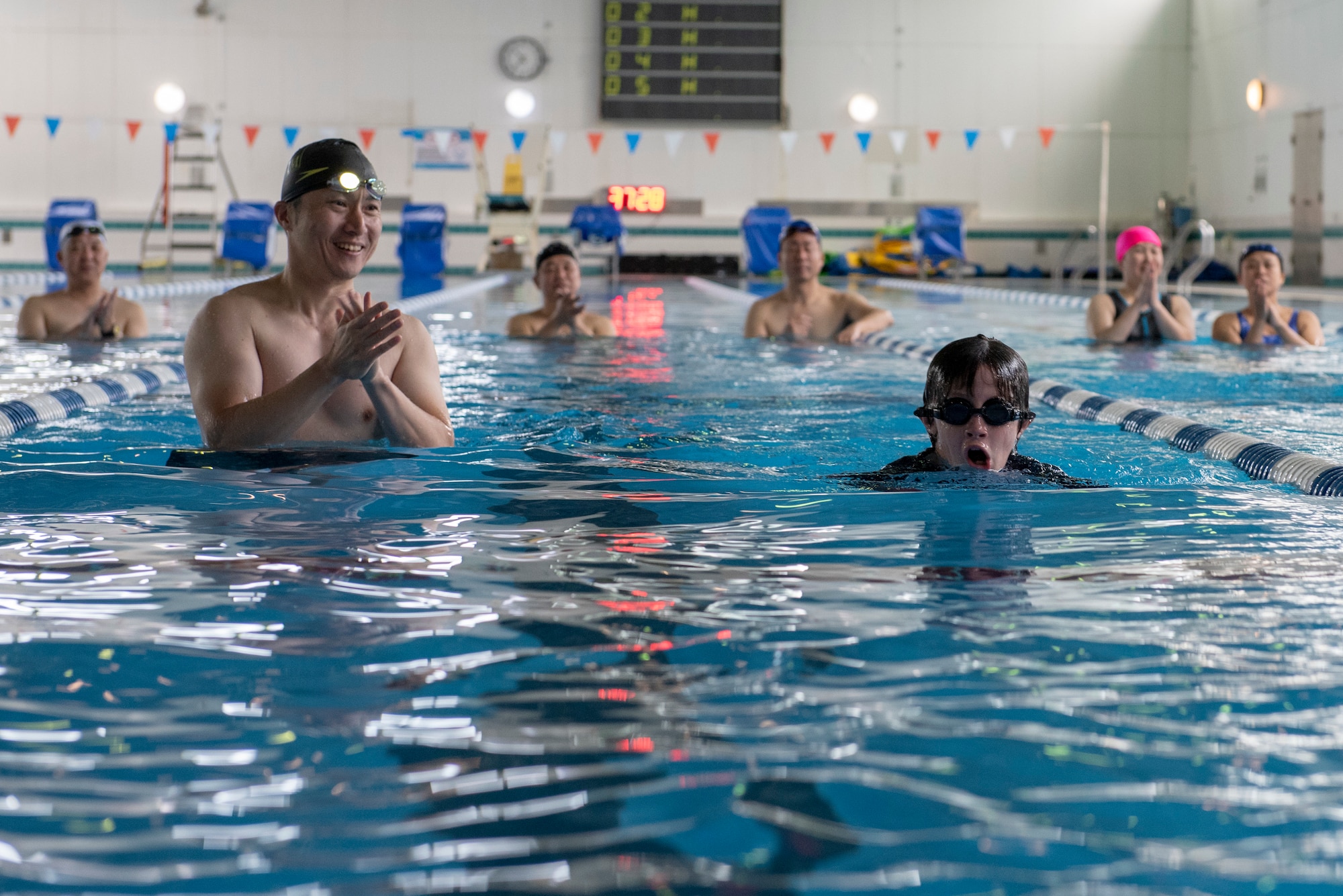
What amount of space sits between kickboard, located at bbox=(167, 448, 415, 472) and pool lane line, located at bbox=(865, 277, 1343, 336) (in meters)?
7.61

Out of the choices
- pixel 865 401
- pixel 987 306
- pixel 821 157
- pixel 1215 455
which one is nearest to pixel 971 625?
pixel 1215 455

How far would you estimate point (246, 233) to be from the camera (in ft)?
56.3

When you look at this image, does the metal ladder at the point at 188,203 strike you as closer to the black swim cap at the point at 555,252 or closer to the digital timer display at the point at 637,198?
the digital timer display at the point at 637,198

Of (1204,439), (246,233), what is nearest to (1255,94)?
(246,233)

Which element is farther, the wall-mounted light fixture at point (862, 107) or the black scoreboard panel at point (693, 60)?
the wall-mounted light fixture at point (862, 107)

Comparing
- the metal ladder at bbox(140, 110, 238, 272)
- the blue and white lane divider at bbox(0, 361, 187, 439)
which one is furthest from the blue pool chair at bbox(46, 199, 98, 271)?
the blue and white lane divider at bbox(0, 361, 187, 439)

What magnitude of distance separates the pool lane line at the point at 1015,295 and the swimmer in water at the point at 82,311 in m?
6.71

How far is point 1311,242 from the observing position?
16188 mm

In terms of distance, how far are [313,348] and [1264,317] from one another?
221 inches

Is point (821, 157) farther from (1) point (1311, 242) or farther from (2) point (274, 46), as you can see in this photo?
(2) point (274, 46)

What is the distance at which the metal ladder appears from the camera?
17422mm

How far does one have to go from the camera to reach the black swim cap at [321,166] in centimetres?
316

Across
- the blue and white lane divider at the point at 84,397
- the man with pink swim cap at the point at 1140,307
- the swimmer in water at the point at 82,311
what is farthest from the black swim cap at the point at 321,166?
the man with pink swim cap at the point at 1140,307

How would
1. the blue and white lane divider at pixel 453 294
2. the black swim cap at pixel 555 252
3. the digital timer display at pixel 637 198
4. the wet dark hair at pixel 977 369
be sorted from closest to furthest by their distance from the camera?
the wet dark hair at pixel 977 369
the black swim cap at pixel 555 252
the blue and white lane divider at pixel 453 294
the digital timer display at pixel 637 198
